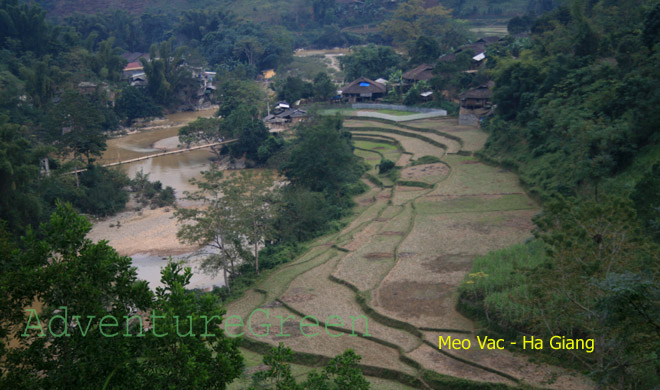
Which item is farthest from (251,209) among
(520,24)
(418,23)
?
(418,23)

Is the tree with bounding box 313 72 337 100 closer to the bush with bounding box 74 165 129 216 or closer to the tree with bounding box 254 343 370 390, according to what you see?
the bush with bounding box 74 165 129 216

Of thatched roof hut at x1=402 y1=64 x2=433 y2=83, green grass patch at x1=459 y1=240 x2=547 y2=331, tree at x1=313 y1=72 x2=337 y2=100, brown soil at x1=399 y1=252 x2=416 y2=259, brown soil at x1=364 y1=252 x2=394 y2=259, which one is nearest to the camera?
green grass patch at x1=459 y1=240 x2=547 y2=331

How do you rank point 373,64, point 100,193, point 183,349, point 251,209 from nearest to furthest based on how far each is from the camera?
point 183,349 → point 251,209 → point 100,193 → point 373,64

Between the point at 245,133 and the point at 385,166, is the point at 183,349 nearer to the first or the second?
the point at 385,166

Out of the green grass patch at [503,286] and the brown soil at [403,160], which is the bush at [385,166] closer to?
the brown soil at [403,160]

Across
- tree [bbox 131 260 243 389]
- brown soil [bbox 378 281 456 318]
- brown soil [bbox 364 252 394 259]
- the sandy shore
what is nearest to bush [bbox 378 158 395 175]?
the sandy shore

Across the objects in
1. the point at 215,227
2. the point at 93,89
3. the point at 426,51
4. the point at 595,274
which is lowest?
the point at 215,227
